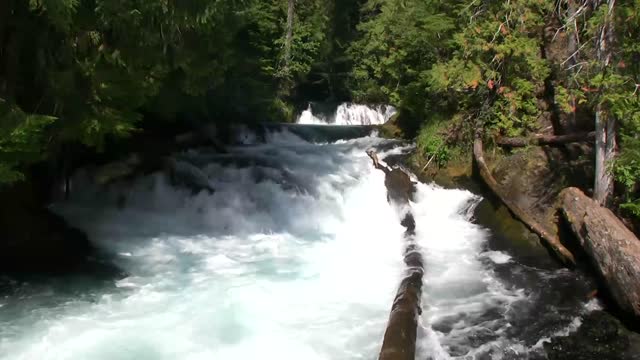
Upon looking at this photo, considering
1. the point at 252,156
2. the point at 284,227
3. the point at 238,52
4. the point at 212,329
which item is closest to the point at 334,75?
the point at 238,52

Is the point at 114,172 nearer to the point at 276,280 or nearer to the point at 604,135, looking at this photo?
the point at 276,280

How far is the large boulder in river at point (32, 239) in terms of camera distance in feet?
29.9

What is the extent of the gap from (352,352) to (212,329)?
5.93 ft

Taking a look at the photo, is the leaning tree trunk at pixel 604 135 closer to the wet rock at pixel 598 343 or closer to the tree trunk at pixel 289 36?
the wet rock at pixel 598 343

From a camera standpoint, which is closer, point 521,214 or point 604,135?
point 604,135

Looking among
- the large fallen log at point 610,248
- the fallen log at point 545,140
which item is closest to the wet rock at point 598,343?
the large fallen log at point 610,248

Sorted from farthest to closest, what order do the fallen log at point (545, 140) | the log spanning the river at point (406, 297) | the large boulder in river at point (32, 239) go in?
the fallen log at point (545, 140)
the large boulder in river at point (32, 239)
the log spanning the river at point (406, 297)

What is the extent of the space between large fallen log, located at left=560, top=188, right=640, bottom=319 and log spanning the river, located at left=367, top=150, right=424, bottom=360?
250 cm

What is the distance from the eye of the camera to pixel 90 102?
26.1 ft

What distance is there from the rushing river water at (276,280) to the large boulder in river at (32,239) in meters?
0.46

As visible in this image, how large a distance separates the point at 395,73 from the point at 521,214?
37.4ft

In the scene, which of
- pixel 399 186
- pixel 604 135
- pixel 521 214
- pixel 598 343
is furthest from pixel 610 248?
pixel 399 186

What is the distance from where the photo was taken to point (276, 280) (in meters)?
8.84

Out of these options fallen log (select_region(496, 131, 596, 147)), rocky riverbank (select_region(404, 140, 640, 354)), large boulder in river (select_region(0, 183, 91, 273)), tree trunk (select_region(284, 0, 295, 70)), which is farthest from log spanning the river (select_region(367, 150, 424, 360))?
tree trunk (select_region(284, 0, 295, 70))
